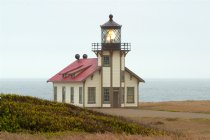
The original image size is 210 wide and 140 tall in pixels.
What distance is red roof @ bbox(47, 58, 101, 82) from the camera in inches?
2438

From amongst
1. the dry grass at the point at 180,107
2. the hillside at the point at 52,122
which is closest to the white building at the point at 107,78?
the dry grass at the point at 180,107

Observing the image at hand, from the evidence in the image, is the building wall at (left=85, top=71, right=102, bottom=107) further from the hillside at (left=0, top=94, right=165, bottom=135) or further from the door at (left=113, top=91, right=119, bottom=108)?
the hillside at (left=0, top=94, right=165, bottom=135)

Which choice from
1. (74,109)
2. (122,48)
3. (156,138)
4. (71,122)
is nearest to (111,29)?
(122,48)

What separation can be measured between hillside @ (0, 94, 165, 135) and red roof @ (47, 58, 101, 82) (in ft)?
122

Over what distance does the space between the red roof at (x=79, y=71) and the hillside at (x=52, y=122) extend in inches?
1467

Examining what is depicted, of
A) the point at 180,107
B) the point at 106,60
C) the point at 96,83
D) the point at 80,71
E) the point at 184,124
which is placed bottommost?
the point at 184,124

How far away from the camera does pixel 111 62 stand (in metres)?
61.8

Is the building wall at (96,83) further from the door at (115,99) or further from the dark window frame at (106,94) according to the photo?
the door at (115,99)

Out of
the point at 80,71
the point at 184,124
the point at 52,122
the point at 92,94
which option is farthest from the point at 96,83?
the point at 52,122

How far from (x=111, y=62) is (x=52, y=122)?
40.8 meters

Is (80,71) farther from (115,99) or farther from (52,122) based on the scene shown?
(52,122)

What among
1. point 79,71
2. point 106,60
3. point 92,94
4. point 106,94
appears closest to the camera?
point 92,94

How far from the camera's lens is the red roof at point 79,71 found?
203 feet

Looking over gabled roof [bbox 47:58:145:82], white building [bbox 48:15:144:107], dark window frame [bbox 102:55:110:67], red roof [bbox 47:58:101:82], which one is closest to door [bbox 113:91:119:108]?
white building [bbox 48:15:144:107]
